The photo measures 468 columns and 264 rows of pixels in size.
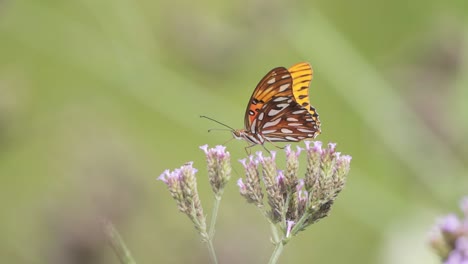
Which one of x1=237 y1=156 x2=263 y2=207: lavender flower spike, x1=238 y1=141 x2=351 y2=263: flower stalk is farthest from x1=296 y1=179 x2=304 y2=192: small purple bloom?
x1=237 y1=156 x2=263 y2=207: lavender flower spike

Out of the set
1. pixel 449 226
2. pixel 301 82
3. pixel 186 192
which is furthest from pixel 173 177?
pixel 449 226

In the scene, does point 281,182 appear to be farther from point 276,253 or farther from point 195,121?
point 195,121

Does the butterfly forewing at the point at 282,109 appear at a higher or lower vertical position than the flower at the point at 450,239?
higher

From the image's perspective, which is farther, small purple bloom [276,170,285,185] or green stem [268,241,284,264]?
small purple bloom [276,170,285,185]

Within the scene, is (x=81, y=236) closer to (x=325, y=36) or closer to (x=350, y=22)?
(x=325, y=36)

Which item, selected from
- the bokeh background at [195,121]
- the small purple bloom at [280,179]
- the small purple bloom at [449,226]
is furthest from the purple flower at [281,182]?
the bokeh background at [195,121]

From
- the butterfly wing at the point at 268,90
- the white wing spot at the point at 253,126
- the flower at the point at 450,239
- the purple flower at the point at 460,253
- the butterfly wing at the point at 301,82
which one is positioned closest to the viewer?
the purple flower at the point at 460,253

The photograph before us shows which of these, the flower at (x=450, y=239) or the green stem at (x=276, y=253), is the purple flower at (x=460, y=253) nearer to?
the flower at (x=450, y=239)

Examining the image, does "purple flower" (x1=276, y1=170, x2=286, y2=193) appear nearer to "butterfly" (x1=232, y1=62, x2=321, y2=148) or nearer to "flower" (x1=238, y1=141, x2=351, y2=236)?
"flower" (x1=238, y1=141, x2=351, y2=236)
